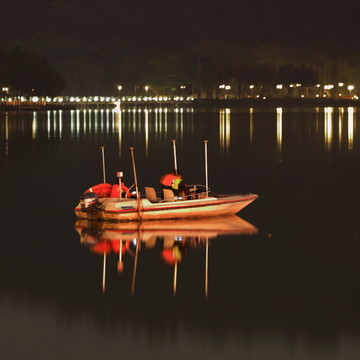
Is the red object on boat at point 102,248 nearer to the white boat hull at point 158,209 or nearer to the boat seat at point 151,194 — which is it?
the white boat hull at point 158,209

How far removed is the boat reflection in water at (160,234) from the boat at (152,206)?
15cm

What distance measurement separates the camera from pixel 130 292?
18.6 m

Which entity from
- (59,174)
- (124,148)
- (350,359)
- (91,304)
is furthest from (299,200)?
(124,148)

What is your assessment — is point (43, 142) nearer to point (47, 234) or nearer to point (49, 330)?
point (47, 234)

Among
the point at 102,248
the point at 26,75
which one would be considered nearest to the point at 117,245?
the point at 102,248

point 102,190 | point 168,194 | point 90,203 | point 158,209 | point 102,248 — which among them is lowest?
point 102,248

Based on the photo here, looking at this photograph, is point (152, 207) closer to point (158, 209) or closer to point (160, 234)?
point (158, 209)

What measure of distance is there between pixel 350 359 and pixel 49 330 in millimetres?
4763

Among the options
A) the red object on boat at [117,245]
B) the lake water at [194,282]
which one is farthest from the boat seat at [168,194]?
the red object on boat at [117,245]

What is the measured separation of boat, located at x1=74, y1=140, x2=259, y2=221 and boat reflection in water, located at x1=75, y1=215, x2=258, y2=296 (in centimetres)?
15

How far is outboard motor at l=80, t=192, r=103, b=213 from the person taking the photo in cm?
2580

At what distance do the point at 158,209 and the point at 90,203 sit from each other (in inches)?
67.7

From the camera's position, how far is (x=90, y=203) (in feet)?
84.6

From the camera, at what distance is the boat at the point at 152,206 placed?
25.7 m
